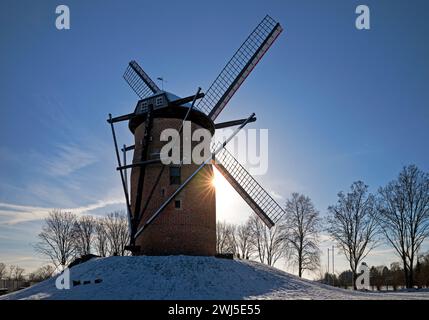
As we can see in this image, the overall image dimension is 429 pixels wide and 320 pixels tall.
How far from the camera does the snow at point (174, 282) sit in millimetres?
13977

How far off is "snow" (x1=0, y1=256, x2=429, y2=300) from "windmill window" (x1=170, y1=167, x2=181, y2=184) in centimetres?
458

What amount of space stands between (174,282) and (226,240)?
42753 millimetres

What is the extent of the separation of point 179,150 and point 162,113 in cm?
262

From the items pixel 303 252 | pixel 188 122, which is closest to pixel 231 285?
pixel 188 122

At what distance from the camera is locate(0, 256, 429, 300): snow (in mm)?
13977

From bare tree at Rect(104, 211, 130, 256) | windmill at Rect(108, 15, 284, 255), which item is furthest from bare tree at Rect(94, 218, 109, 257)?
windmill at Rect(108, 15, 284, 255)

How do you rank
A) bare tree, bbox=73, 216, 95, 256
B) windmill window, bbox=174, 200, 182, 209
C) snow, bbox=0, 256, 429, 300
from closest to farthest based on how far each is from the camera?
snow, bbox=0, 256, 429, 300 → windmill window, bbox=174, 200, 182, 209 → bare tree, bbox=73, 216, 95, 256

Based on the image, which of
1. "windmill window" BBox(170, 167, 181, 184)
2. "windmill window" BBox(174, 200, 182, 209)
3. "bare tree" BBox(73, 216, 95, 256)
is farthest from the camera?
"bare tree" BBox(73, 216, 95, 256)

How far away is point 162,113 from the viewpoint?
2058 cm

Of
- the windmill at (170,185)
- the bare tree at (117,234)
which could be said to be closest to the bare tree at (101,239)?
the bare tree at (117,234)

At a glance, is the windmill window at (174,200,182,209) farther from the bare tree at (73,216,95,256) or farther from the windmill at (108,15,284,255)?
the bare tree at (73,216,95,256)

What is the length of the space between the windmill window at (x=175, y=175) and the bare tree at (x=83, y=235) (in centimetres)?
3459

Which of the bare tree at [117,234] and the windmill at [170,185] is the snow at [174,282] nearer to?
the windmill at [170,185]
